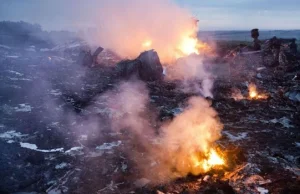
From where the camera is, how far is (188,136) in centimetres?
1084

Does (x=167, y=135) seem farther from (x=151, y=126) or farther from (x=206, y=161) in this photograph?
(x=206, y=161)

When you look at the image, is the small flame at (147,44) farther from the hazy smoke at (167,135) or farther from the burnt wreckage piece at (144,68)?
the hazy smoke at (167,135)

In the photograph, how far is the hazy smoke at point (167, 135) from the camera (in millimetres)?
9117

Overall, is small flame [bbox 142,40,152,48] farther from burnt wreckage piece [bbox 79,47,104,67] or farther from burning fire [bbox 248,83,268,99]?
burning fire [bbox 248,83,268,99]

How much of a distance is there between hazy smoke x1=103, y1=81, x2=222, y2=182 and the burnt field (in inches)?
2.6

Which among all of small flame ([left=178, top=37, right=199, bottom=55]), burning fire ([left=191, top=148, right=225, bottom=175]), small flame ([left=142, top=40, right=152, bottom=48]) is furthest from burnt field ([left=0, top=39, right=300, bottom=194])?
small flame ([left=142, top=40, right=152, bottom=48])

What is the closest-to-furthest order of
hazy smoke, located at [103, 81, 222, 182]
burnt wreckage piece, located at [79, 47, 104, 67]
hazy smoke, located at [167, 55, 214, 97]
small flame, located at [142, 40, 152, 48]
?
hazy smoke, located at [103, 81, 222, 182], hazy smoke, located at [167, 55, 214, 97], burnt wreckage piece, located at [79, 47, 104, 67], small flame, located at [142, 40, 152, 48]

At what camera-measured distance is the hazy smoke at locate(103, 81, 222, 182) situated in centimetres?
912

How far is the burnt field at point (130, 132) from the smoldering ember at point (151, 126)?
0.15ft

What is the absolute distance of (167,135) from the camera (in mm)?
11773

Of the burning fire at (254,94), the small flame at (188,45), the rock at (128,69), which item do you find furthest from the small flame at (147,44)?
the burning fire at (254,94)

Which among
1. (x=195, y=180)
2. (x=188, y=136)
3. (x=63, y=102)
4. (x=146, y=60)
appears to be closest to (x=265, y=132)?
(x=188, y=136)

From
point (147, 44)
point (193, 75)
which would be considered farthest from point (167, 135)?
point (147, 44)

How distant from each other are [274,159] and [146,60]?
14.2 meters
